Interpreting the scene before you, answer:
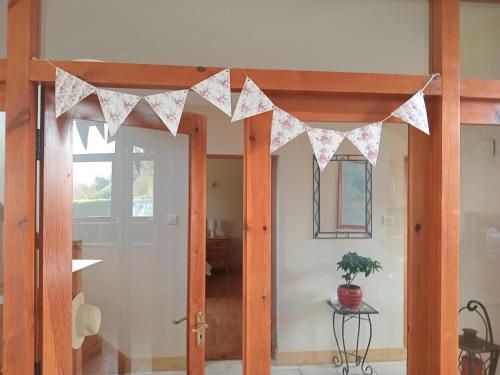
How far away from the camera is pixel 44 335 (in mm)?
1159

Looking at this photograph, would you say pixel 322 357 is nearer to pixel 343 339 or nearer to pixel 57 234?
pixel 343 339

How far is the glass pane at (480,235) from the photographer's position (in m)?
1.35

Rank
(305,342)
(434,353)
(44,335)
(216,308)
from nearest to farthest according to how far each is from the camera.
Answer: (44,335), (434,353), (305,342), (216,308)

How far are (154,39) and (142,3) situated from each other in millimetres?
139

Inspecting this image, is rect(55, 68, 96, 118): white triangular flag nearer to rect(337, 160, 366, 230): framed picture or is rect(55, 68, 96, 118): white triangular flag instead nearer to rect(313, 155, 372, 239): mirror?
rect(313, 155, 372, 239): mirror

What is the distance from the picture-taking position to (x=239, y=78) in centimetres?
120

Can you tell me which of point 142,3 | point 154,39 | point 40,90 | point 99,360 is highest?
point 142,3

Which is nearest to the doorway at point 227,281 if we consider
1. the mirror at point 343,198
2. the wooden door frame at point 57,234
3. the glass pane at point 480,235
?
the mirror at point 343,198

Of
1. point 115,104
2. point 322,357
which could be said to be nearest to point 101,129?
point 115,104

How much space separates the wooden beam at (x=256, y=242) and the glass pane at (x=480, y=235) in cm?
79

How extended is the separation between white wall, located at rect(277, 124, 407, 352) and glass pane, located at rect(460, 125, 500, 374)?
260 millimetres

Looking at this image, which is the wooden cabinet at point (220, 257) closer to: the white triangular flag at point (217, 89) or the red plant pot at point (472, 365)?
the white triangular flag at point (217, 89)

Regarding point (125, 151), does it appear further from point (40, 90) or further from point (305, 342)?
point (305, 342)

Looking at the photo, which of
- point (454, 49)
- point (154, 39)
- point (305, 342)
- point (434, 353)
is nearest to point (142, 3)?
point (154, 39)
